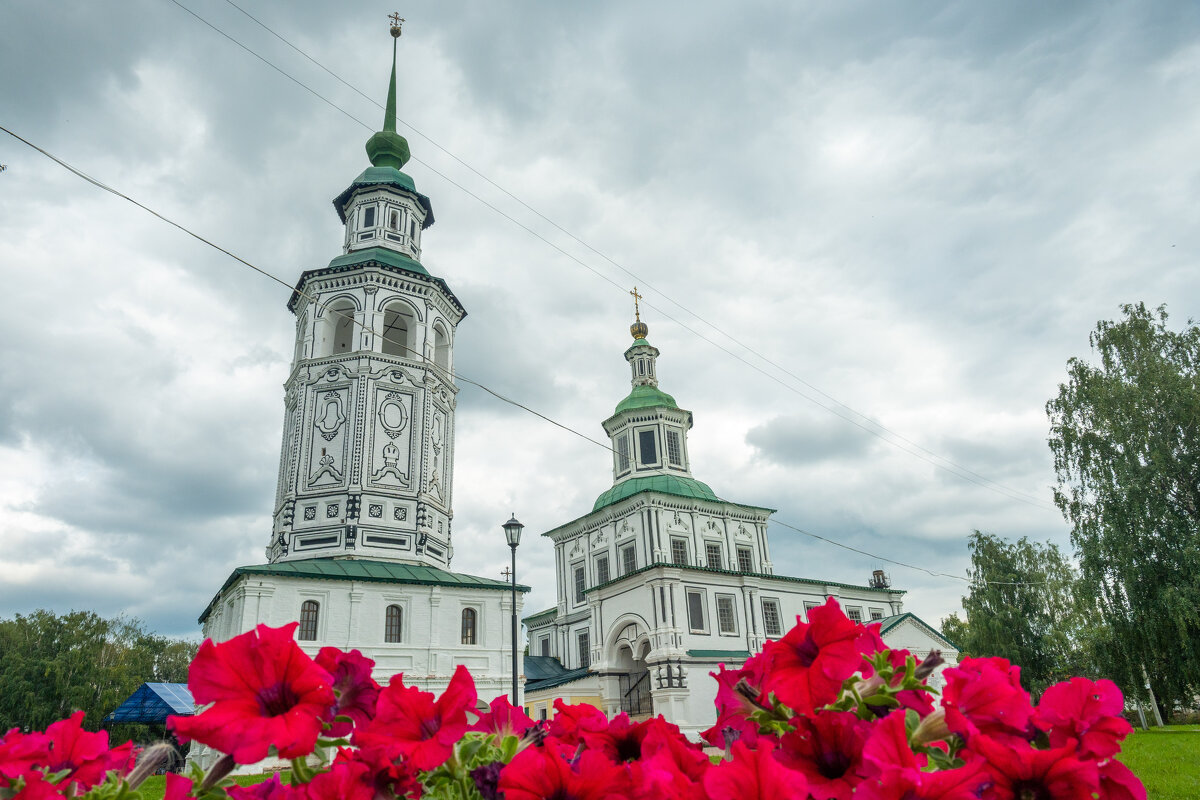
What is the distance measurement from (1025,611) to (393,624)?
29.4m

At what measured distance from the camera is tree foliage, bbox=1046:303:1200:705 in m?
18.8

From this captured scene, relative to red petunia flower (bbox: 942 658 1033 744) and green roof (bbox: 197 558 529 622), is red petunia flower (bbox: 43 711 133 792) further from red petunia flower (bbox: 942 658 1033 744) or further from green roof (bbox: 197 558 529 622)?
green roof (bbox: 197 558 529 622)

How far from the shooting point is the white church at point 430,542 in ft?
79.2

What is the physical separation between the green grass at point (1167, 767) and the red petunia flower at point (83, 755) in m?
7.82

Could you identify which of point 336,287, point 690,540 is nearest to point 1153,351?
point 690,540

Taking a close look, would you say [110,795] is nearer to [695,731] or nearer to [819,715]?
[819,715]

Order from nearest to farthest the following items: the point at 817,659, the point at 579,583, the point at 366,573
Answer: the point at 817,659, the point at 366,573, the point at 579,583

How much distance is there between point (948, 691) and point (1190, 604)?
869 inches

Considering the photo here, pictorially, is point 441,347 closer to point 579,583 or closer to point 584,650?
point 579,583

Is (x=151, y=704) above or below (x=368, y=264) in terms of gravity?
below

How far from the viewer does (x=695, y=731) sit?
27.5 meters

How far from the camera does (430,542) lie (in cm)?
2734

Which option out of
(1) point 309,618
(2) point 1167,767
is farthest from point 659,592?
(2) point 1167,767

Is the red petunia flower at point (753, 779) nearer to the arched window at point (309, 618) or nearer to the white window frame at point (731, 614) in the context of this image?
the arched window at point (309, 618)
